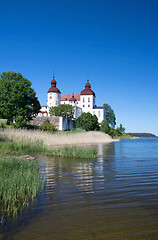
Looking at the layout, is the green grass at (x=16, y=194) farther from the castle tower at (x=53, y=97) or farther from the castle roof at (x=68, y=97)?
the castle roof at (x=68, y=97)

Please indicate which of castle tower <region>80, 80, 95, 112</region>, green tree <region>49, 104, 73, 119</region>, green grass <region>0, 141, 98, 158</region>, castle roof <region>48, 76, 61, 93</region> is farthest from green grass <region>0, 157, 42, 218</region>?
Answer: castle tower <region>80, 80, 95, 112</region>

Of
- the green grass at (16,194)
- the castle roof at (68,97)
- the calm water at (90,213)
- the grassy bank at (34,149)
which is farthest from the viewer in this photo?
the castle roof at (68,97)

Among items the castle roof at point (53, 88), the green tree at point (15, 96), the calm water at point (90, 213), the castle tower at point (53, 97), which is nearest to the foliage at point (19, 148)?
the calm water at point (90, 213)

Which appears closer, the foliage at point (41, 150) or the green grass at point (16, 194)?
the green grass at point (16, 194)

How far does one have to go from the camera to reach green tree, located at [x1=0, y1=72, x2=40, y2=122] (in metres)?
37.2

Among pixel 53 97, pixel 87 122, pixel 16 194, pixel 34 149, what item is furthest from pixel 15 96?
pixel 53 97

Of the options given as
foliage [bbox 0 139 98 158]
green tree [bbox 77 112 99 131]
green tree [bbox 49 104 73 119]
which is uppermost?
green tree [bbox 49 104 73 119]

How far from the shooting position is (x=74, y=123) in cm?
6581

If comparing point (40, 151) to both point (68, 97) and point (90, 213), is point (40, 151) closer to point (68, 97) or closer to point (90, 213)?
point (90, 213)

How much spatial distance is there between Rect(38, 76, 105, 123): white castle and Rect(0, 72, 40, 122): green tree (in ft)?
164

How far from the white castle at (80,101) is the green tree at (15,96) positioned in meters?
49.9

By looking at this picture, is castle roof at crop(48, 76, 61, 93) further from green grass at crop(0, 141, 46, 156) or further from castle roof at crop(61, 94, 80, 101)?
green grass at crop(0, 141, 46, 156)

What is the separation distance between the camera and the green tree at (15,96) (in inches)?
1465

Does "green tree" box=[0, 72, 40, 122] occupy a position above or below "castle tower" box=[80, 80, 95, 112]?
below
